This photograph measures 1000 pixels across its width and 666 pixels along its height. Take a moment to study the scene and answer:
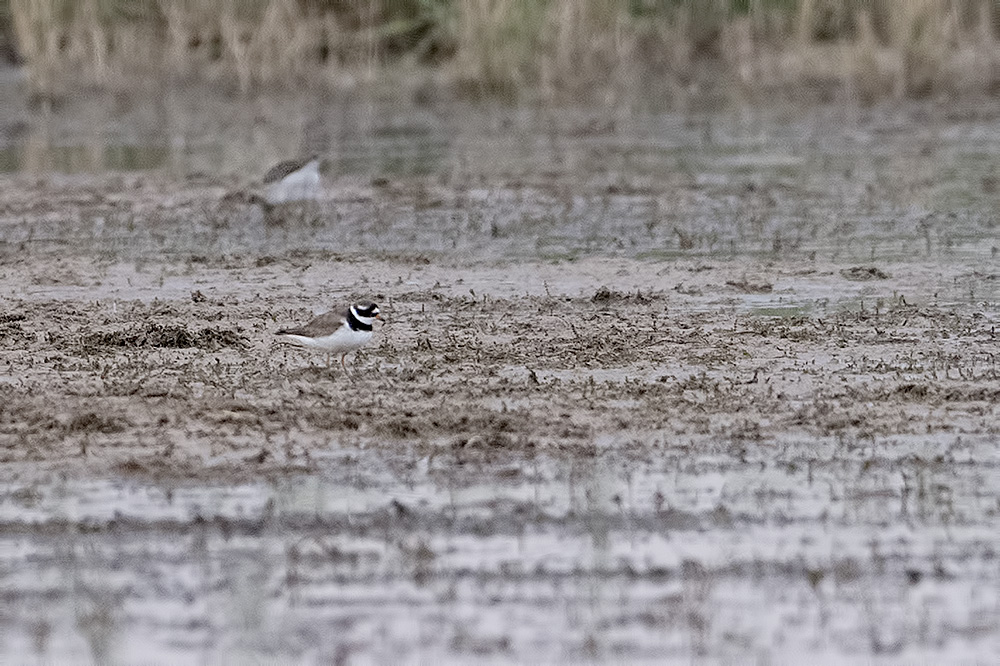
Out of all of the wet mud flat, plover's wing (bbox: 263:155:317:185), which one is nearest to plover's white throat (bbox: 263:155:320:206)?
plover's wing (bbox: 263:155:317:185)

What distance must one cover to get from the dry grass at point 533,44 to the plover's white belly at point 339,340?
1236 cm

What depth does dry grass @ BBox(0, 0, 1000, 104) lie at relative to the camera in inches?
865

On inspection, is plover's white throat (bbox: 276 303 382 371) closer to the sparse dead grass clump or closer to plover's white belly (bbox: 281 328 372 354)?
plover's white belly (bbox: 281 328 372 354)

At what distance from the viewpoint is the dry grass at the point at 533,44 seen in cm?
2197

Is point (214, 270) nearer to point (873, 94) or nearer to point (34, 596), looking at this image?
point (34, 596)

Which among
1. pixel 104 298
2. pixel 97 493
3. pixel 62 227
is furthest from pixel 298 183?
pixel 97 493

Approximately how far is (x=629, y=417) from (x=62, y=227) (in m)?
7.25

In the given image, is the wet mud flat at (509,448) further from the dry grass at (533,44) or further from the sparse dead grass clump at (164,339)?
the dry grass at (533,44)

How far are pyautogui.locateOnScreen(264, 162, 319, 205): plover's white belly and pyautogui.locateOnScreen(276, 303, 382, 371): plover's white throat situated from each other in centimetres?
555

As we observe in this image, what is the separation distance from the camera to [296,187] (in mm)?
15344

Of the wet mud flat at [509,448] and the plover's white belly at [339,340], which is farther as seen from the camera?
the plover's white belly at [339,340]

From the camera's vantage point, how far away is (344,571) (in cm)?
665

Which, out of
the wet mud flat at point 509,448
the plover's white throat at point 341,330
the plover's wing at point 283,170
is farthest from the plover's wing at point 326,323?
the plover's wing at point 283,170

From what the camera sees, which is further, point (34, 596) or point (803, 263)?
point (803, 263)
